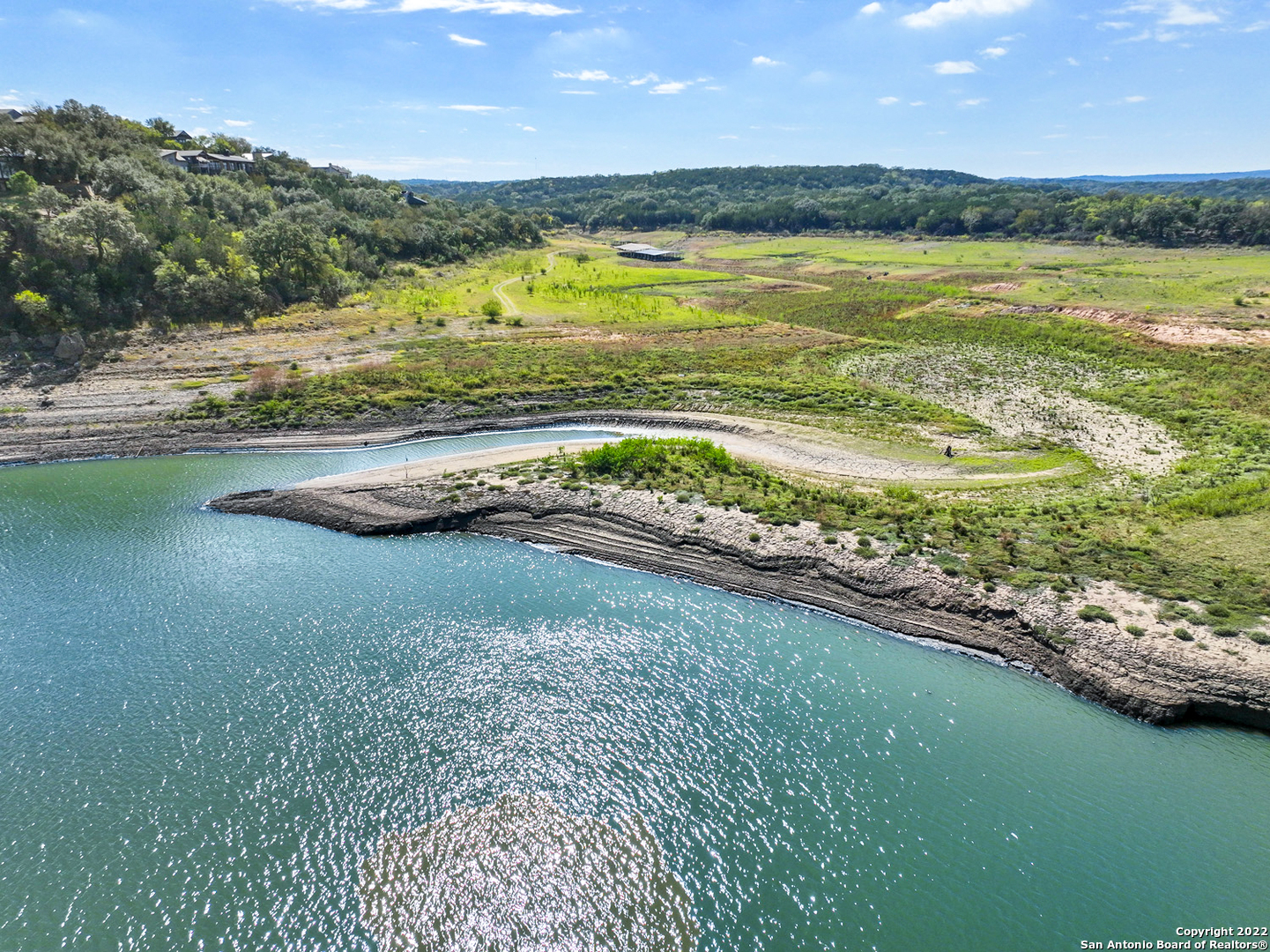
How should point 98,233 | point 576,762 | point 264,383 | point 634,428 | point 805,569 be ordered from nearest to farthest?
1. point 576,762
2. point 805,569
3. point 634,428
4. point 264,383
5. point 98,233

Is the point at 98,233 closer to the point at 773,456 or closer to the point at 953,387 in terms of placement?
the point at 773,456

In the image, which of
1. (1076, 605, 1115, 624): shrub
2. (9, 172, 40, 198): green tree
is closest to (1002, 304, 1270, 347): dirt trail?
(1076, 605, 1115, 624): shrub

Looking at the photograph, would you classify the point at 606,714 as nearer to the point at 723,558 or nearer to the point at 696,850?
the point at 696,850

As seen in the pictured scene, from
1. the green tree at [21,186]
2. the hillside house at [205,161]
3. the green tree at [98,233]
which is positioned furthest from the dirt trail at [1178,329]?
the hillside house at [205,161]

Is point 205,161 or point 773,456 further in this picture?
point 205,161

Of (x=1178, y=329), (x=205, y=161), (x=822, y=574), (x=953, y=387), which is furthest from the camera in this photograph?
(x=205, y=161)

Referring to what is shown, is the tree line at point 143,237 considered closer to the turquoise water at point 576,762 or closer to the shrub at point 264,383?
the shrub at point 264,383

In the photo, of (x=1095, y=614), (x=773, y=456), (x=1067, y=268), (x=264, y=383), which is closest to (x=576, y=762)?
(x=1095, y=614)
